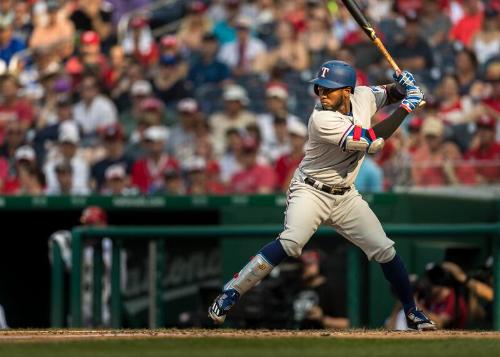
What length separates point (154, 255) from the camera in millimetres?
9648

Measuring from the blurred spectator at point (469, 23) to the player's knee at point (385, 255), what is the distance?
535 cm

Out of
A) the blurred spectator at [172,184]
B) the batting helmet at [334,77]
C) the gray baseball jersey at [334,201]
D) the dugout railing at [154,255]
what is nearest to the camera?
the batting helmet at [334,77]

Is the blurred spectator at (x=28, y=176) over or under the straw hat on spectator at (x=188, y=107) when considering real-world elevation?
under

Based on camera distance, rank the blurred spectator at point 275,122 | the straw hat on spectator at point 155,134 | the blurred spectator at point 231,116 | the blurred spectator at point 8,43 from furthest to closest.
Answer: the blurred spectator at point 8,43, the blurred spectator at point 231,116, the straw hat on spectator at point 155,134, the blurred spectator at point 275,122

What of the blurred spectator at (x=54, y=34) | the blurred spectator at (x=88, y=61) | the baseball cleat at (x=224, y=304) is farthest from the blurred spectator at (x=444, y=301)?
the blurred spectator at (x=54, y=34)

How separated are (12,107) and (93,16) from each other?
194 centimetres

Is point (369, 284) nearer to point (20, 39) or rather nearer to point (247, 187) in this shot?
point (247, 187)

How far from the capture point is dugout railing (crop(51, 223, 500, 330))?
8.99 m

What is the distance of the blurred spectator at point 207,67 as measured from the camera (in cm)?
1261

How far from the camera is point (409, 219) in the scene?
32.1 feet

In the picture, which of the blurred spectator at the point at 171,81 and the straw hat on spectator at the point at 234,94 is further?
the blurred spectator at the point at 171,81

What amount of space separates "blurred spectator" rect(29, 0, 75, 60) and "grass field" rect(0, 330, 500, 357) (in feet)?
25.0

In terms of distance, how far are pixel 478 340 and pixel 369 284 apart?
323cm

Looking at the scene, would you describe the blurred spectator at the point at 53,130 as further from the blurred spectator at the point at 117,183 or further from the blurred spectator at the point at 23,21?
the blurred spectator at the point at 23,21
